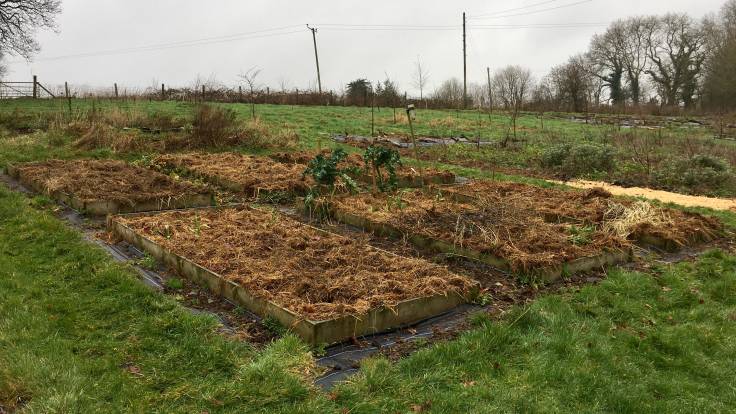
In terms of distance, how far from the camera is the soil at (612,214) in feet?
22.2

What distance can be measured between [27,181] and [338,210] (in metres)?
5.68

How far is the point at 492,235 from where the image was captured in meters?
6.15

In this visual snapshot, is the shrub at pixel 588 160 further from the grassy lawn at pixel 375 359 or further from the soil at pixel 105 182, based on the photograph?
the soil at pixel 105 182

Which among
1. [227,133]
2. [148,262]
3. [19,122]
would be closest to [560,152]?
[227,133]

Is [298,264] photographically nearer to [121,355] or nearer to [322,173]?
[121,355]

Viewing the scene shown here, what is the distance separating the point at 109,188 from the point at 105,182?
0.51 meters

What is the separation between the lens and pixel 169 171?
11000mm

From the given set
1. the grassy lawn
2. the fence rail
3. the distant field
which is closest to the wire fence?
the fence rail

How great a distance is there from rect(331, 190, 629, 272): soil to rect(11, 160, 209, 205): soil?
266cm

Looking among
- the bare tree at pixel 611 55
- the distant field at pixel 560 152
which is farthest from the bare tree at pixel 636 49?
the distant field at pixel 560 152

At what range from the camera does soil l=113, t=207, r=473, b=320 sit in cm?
438

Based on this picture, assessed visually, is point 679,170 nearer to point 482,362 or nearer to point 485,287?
point 485,287

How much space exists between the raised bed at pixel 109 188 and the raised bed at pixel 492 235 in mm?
2324

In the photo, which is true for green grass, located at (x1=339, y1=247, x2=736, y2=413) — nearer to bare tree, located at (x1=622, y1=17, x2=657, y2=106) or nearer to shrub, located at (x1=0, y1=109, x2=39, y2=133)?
shrub, located at (x1=0, y1=109, x2=39, y2=133)
